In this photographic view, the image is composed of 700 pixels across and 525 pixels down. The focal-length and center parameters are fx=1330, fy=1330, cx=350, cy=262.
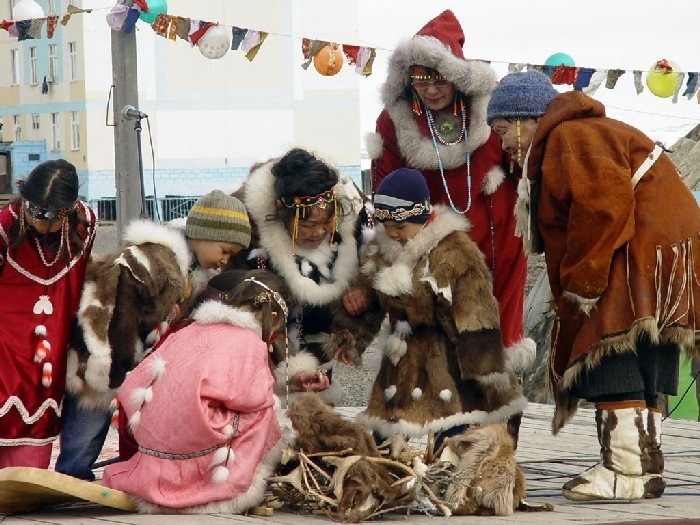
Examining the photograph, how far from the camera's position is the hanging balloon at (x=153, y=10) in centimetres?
868

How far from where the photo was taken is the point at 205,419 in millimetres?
4566

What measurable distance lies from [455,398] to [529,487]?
0.53 metres

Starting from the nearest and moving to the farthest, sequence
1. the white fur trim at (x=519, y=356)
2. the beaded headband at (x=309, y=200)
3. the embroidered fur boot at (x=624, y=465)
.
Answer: the embroidered fur boot at (x=624, y=465)
the beaded headband at (x=309, y=200)
the white fur trim at (x=519, y=356)

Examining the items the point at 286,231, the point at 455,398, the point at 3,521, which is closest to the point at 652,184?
the point at 455,398

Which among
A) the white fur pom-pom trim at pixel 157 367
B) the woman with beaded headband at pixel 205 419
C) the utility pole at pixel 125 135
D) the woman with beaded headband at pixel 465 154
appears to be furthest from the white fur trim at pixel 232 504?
the utility pole at pixel 125 135

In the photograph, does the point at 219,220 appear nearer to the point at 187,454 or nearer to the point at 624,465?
the point at 187,454

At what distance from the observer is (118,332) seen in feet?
17.4

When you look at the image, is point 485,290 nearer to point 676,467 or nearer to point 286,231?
point 286,231

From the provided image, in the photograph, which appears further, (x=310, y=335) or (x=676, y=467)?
(x=676, y=467)

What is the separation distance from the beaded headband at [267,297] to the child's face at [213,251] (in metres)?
0.45

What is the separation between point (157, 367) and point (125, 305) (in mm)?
587

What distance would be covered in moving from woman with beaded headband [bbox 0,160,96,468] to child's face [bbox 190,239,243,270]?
0.46 meters

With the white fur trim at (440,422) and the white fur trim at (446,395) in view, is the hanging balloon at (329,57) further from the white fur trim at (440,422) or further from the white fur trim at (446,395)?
the white fur trim at (446,395)

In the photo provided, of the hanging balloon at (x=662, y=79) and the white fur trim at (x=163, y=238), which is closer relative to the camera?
the white fur trim at (x=163, y=238)
